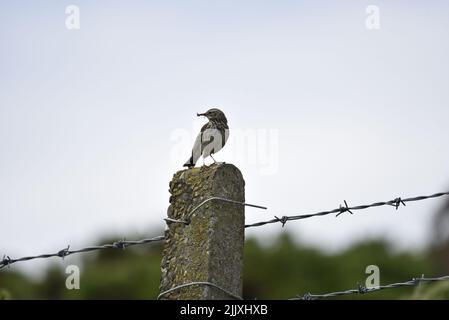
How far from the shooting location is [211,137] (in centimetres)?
923

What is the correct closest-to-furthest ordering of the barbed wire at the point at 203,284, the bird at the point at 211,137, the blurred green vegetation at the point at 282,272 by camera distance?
the barbed wire at the point at 203,284 → the bird at the point at 211,137 → the blurred green vegetation at the point at 282,272

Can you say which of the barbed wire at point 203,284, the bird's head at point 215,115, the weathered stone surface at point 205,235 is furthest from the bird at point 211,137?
the barbed wire at point 203,284

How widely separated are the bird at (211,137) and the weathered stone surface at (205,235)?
162 centimetres

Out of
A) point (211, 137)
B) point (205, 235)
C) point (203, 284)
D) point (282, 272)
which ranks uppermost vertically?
point (282, 272)

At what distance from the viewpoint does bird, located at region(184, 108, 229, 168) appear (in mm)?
9102

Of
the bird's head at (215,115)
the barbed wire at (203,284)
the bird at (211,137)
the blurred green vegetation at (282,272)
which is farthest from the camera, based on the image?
the blurred green vegetation at (282,272)

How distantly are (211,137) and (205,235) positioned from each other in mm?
2310

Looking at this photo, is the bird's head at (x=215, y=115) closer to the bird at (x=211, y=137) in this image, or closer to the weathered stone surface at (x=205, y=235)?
the bird at (x=211, y=137)

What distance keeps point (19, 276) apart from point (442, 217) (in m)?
19.9

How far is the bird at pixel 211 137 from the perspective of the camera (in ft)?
29.9

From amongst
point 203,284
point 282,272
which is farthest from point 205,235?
point 282,272

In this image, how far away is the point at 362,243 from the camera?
55344 millimetres

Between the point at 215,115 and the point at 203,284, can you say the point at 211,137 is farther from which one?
the point at 203,284
